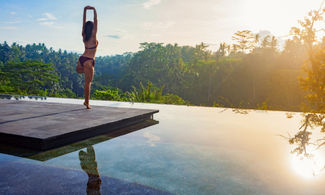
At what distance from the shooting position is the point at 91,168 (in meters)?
2.08

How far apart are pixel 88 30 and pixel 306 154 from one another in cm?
374

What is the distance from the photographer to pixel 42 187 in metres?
1.71

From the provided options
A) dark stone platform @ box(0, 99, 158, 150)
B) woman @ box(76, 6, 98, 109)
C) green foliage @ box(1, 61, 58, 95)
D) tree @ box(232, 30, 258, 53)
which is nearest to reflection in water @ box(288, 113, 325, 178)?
dark stone platform @ box(0, 99, 158, 150)

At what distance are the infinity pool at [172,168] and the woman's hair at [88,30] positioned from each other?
214 centimetres

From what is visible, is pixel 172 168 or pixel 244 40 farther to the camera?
pixel 244 40

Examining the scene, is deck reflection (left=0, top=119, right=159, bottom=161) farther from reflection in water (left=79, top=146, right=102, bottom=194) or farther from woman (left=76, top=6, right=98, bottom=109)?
woman (left=76, top=6, right=98, bottom=109)

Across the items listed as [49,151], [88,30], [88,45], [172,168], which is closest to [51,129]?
[49,151]

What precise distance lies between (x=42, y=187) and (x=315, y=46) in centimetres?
457

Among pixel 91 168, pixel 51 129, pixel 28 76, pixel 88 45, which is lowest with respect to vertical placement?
pixel 91 168

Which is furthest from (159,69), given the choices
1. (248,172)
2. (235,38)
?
(248,172)

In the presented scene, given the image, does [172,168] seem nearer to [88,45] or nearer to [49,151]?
[49,151]

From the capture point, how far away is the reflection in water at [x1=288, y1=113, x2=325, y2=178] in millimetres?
2164

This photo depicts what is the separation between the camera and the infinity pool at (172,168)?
1.73 meters

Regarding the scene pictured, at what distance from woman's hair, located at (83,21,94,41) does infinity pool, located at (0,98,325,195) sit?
2136 millimetres
